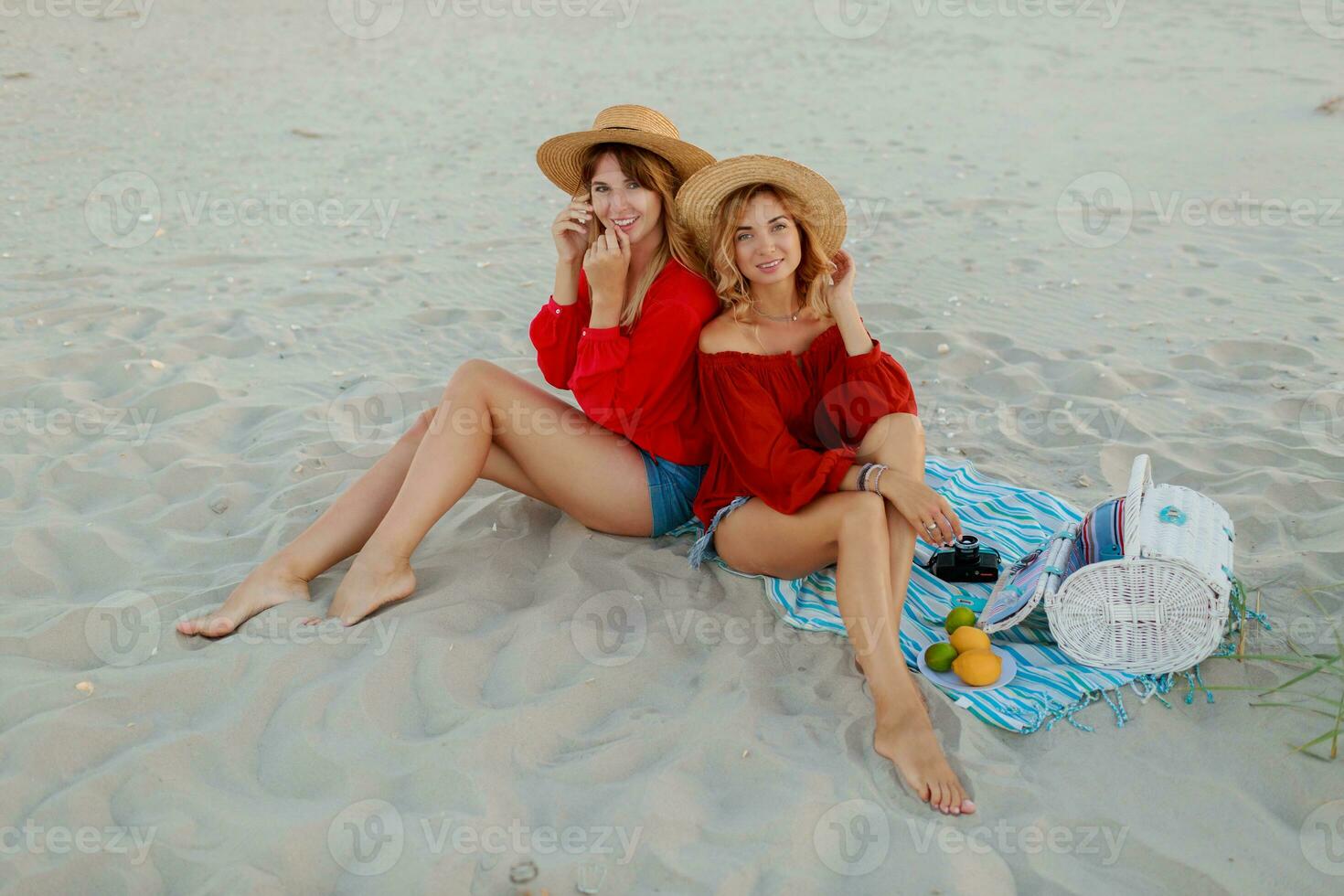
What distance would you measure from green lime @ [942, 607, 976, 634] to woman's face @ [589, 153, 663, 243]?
5.17ft

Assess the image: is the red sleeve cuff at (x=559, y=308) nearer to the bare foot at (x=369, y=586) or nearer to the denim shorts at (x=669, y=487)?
the denim shorts at (x=669, y=487)

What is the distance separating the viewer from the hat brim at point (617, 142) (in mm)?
3367

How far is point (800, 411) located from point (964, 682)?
3.12 ft

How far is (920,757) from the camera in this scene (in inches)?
103

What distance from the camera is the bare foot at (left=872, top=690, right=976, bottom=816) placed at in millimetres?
2541

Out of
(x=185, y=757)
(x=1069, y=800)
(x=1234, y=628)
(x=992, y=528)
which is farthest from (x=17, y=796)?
(x=1234, y=628)

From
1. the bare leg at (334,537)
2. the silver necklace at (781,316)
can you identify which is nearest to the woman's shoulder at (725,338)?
the silver necklace at (781,316)

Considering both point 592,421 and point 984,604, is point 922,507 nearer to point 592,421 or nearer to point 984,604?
point 984,604

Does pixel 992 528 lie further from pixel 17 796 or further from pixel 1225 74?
pixel 1225 74

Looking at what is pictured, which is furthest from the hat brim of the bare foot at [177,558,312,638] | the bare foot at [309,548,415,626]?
the bare foot at [177,558,312,638]

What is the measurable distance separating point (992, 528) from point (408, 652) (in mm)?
1997

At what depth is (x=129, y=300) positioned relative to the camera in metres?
5.98

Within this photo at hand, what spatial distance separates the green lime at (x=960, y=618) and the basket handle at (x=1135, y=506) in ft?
1.81

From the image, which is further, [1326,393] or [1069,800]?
[1326,393]
